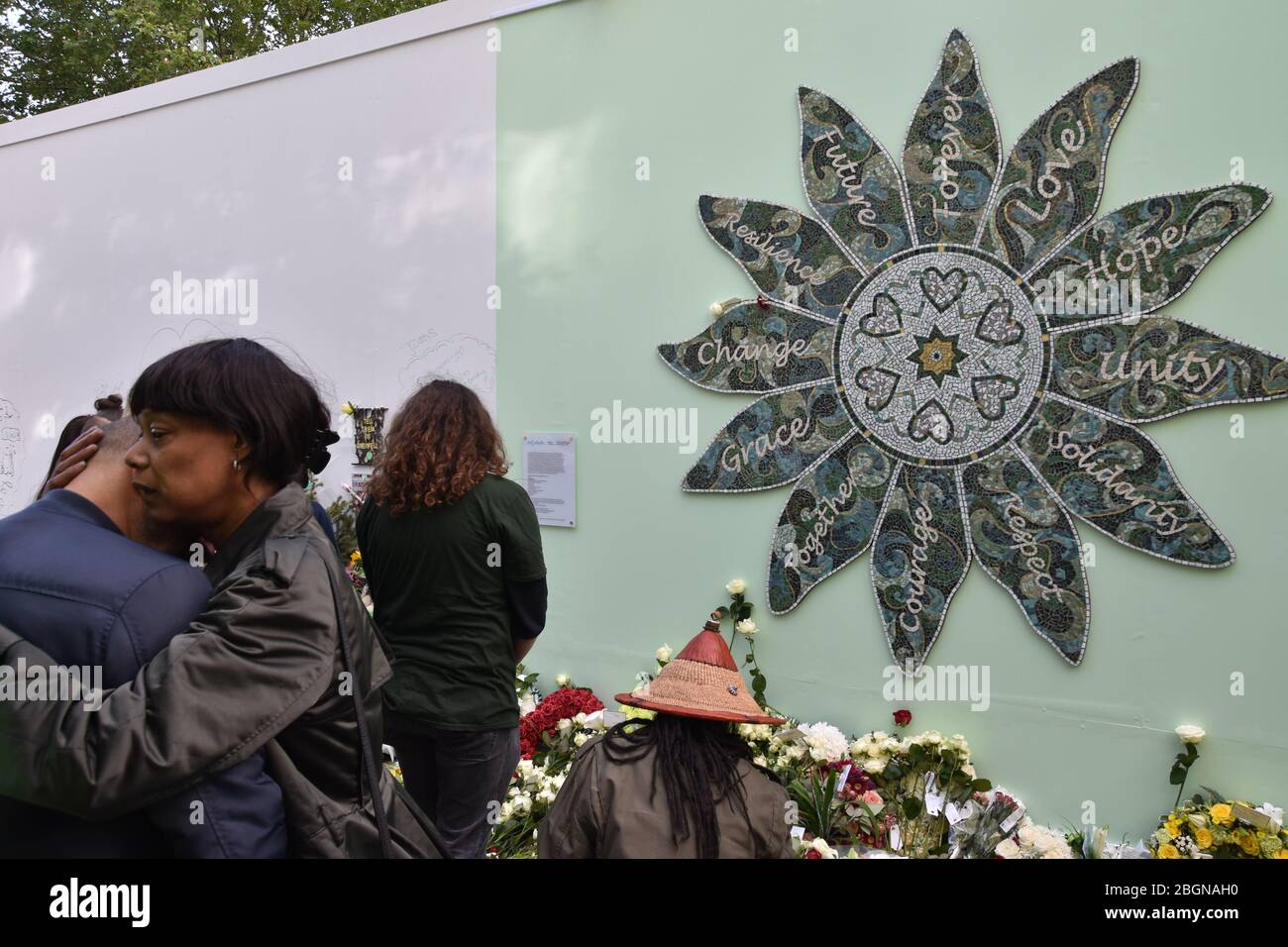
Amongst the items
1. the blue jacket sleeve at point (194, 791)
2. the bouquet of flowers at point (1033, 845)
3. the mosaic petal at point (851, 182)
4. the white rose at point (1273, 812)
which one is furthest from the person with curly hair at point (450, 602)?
the white rose at point (1273, 812)

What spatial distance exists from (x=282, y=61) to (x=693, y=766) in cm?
611

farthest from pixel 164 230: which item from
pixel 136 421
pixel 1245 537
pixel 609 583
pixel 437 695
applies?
pixel 1245 537

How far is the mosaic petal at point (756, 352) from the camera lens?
4.12m

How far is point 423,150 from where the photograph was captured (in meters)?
5.54

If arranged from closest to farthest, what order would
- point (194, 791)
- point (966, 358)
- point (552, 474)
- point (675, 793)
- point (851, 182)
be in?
point (194, 791) < point (675, 793) < point (966, 358) < point (851, 182) < point (552, 474)

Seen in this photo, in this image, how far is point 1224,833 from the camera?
313 cm

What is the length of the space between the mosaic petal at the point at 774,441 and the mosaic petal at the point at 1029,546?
0.66 meters

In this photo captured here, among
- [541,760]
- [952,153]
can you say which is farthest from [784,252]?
[541,760]

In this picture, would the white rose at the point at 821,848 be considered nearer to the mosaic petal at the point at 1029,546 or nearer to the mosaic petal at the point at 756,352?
the mosaic petal at the point at 1029,546

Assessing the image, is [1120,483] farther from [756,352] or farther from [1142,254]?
[756,352]

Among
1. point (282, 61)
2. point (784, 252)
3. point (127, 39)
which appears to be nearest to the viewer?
point (784, 252)

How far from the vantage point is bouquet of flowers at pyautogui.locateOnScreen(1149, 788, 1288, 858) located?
121 inches

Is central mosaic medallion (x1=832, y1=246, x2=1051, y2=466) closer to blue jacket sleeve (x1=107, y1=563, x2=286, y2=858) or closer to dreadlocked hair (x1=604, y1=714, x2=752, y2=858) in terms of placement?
dreadlocked hair (x1=604, y1=714, x2=752, y2=858)
